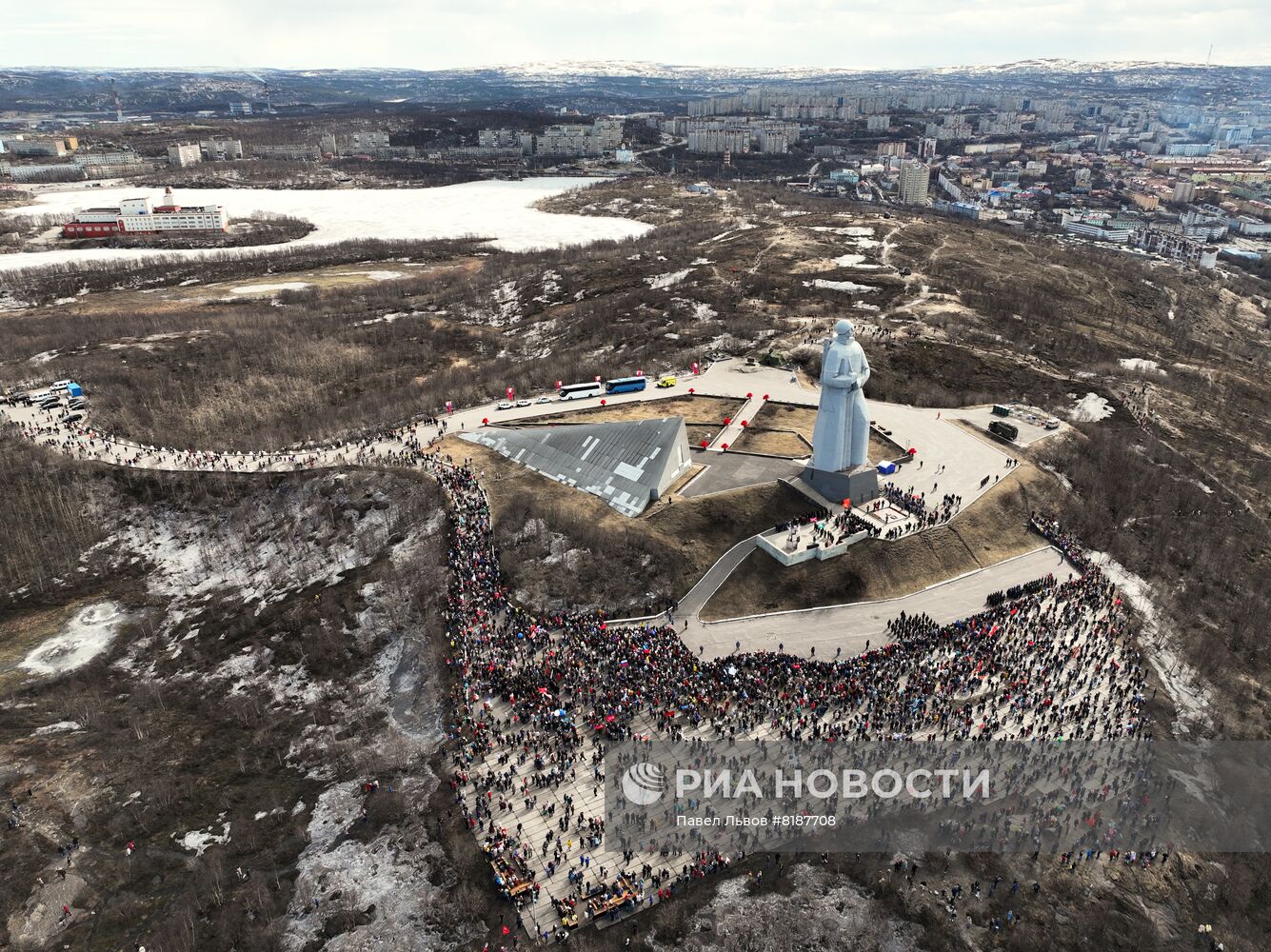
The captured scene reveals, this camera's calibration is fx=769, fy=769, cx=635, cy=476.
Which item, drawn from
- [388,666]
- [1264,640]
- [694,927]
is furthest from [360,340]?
[1264,640]

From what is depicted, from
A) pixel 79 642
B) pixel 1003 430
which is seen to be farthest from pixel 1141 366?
pixel 79 642

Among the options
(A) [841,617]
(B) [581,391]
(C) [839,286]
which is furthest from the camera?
(C) [839,286]

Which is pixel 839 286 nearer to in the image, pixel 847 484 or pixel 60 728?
pixel 847 484

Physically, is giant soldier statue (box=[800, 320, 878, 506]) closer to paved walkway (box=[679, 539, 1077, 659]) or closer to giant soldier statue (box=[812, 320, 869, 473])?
giant soldier statue (box=[812, 320, 869, 473])

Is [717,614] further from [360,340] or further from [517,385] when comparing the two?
[360,340]

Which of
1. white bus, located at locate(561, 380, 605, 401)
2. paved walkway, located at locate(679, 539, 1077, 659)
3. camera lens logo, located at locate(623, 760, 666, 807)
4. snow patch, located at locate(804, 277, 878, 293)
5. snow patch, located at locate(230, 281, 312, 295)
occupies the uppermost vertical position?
snow patch, located at locate(804, 277, 878, 293)

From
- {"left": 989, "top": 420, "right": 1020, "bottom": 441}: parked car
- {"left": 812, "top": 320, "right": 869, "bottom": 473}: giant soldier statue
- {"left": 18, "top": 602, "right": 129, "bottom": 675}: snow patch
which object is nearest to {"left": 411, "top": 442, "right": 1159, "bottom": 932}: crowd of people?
{"left": 812, "top": 320, "right": 869, "bottom": 473}: giant soldier statue
